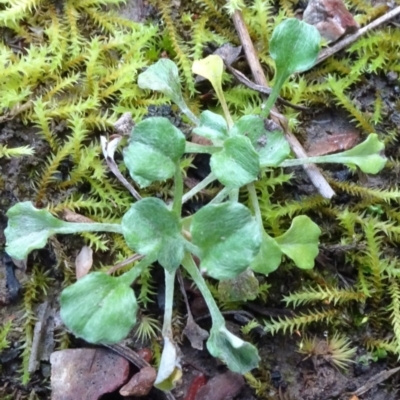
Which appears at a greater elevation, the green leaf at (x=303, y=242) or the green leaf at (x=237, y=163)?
the green leaf at (x=237, y=163)

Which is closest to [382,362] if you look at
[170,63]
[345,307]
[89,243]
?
[345,307]

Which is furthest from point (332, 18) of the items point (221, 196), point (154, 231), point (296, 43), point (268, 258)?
point (154, 231)

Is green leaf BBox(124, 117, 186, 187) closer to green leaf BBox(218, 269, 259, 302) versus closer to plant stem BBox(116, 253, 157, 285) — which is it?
plant stem BBox(116, 253, 157, 285)

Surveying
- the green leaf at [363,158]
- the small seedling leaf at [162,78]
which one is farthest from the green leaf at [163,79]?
the green leaf at [363,158]

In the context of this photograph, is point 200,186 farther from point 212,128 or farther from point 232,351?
point 232,351

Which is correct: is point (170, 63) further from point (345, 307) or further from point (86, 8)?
point (345, 307)

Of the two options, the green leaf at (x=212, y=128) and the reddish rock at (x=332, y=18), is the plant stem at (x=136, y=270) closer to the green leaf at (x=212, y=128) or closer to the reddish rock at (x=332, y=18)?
the green leaf at (x=212, y=128)

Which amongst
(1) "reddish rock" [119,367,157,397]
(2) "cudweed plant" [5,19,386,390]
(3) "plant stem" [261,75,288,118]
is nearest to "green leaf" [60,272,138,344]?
(2) "cudweed plant" [5,19,386,390]
